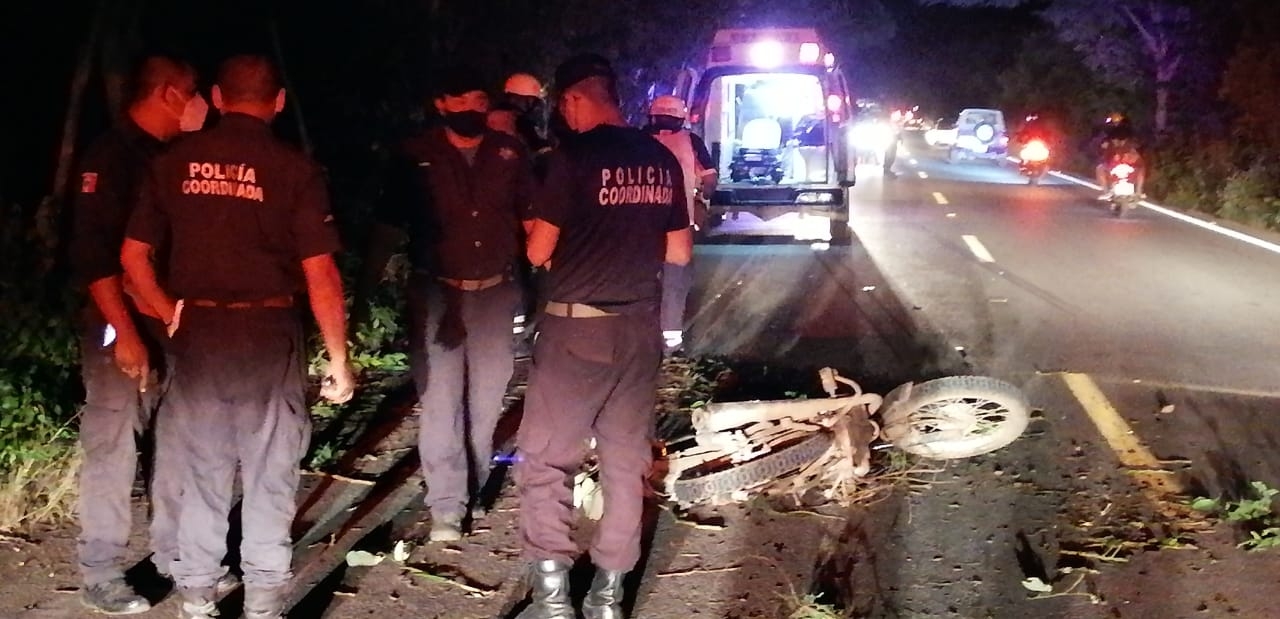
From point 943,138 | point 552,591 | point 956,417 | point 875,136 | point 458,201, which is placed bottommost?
point 943,138

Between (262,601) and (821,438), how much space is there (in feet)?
8.08

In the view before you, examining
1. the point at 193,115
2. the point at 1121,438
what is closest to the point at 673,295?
the point at 1121,438

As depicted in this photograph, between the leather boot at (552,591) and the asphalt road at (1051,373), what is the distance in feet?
3.03

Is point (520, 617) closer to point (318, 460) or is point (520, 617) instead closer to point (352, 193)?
point (318, 460)

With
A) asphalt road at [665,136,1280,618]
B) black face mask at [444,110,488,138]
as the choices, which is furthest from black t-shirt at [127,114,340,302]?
asphalt road at [665,136,1280,618]

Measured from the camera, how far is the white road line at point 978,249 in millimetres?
13312

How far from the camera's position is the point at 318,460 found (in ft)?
19.5

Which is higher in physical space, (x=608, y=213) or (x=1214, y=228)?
(x=608, y=213)

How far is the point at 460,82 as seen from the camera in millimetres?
4668

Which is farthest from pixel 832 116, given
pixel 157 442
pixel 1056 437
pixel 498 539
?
pixel 157 442

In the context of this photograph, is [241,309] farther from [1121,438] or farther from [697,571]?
[1121,438]

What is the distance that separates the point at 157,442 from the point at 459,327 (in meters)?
1.16

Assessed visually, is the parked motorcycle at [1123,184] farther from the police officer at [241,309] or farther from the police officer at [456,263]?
the police officer at [241,309]

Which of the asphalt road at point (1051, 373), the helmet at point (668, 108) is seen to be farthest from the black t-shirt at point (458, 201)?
the helmet at point (668, 108)
